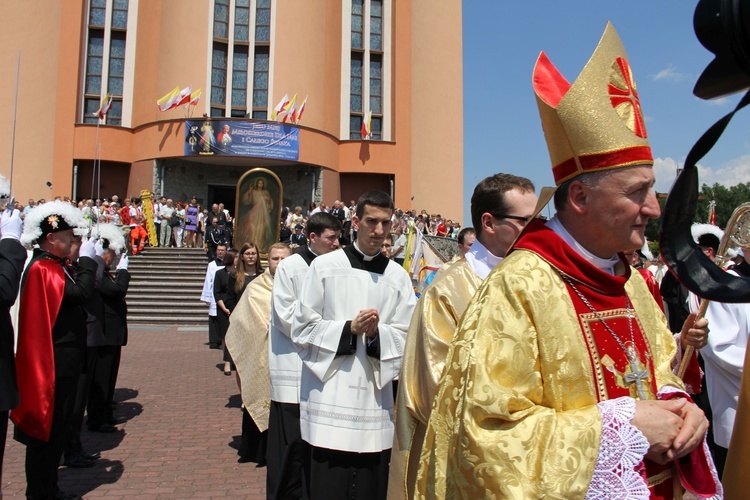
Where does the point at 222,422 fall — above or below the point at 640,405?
below

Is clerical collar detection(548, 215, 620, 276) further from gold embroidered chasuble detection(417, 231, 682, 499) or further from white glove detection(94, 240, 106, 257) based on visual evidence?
white glove detection(94, 240, 106, 257)

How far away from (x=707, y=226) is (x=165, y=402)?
712 cm

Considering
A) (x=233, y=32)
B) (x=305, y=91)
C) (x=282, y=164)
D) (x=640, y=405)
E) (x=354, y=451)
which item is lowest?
(x=354, y=451)

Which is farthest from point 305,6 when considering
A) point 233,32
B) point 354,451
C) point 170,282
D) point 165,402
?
point 354,451

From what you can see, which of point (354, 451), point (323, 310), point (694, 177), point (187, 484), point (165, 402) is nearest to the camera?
point (694, 177)

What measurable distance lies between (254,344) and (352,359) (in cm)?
297

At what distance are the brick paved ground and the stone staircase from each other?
7139mm

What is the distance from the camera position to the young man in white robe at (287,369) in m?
4.70

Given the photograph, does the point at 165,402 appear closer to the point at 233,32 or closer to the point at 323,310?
the point at 323,310

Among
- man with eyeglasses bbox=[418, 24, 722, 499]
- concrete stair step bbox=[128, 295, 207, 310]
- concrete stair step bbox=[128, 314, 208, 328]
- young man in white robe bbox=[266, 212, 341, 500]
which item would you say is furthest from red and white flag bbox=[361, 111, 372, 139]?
man with eyeglasses bbox=[418, 24, 722, 499]

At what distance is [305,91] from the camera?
30.6 meters

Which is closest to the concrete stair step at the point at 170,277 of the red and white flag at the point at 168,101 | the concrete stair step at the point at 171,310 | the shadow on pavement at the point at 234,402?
the concrete stair step at the point at 171,310

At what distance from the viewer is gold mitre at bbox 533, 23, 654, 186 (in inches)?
76.5

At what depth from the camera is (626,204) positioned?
1.93m
